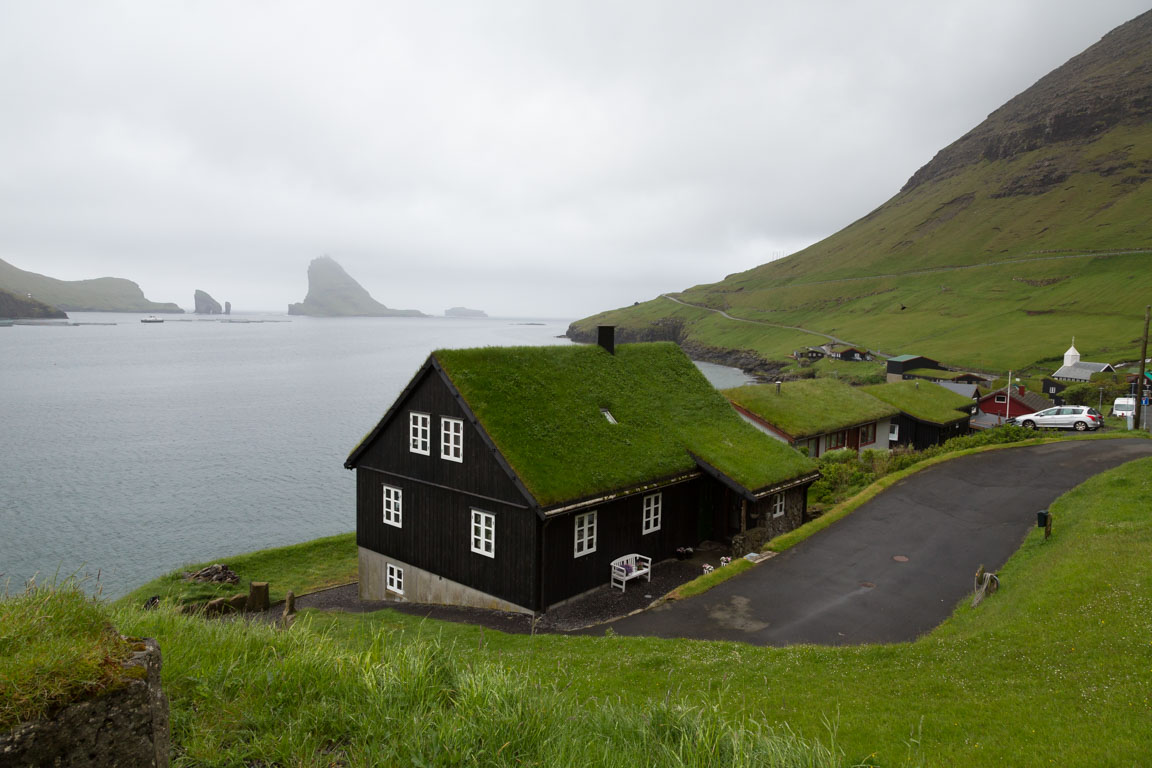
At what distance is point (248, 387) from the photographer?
11812 centimetres

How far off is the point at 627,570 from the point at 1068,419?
4463 centimetres

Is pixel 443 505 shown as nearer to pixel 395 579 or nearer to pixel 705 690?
pixel 395 579

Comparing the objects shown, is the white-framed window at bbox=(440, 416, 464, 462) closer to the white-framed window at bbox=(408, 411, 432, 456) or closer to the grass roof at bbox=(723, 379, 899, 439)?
the white-framed window at bbox=(408, 411, 432, 456)

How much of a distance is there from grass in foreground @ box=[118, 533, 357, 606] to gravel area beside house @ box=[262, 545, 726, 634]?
4.91 m

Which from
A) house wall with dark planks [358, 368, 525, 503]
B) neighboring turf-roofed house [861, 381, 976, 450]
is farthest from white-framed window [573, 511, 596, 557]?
neighboring turf-roofed house [861, 381, 976, 450]

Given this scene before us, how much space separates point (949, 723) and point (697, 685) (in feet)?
14.9

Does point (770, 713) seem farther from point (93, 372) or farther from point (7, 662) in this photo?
point (93, 372)

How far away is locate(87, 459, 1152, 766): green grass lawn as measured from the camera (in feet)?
20.9

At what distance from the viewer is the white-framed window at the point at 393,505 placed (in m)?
27.2

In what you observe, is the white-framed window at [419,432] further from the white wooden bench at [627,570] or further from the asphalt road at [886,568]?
the asphalt road at [886,568]

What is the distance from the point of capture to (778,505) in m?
29.1

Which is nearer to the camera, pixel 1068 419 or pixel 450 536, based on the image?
pixel 450 536

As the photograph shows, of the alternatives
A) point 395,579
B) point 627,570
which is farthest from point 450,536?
point 627,570

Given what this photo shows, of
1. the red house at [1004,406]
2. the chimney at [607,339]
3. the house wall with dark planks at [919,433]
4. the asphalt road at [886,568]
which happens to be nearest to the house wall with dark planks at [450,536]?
the asphalt road at [886,568]
